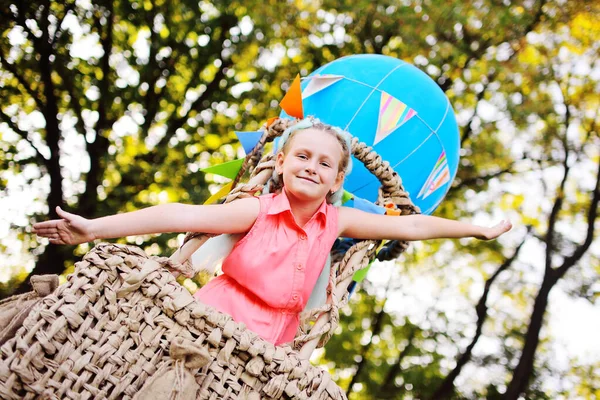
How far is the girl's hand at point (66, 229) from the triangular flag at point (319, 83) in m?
1.50

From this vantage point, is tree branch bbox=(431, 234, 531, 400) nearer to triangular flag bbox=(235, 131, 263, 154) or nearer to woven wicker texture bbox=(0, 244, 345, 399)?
triangular flag bbox=(235, 131, 263, 154)

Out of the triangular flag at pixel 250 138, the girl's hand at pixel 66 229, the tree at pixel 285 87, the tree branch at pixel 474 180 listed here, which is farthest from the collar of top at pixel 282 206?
the tree branch at pixel 474 180

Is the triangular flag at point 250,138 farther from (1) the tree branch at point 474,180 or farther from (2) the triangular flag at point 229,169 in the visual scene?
(1) the tree branch at point 474,180

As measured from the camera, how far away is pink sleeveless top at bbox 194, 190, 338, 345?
2.24 m

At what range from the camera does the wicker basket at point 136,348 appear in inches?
60.3

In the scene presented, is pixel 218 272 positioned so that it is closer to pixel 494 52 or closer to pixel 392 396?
A: pixel 494 52

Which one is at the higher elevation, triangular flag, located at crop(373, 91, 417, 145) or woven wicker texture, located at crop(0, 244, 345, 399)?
triangular flag, located at crop(373, 91, 417, 145)

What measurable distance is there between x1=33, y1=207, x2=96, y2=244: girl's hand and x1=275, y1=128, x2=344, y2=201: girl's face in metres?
0.82

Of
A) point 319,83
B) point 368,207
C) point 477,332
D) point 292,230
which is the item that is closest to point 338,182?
point 368,207

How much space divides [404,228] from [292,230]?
1.51 ft

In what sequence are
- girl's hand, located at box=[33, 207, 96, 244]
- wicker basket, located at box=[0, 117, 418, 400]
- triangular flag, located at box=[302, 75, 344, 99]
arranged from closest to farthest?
wicker basket, located at box=[0, 117, 418, 400], girl's hand, located at box=[33, 207, 96, 244], triangular flag, located at box=[302, 75, 344, 99]

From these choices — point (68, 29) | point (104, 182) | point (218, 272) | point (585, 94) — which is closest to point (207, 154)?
point (104, 182)

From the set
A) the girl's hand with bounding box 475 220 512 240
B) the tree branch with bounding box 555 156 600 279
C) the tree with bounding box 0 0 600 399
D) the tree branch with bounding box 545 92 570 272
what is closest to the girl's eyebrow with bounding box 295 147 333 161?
the girl's hand with bounding box 475 220 512 240

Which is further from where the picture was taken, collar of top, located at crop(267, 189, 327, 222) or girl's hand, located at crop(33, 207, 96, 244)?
collar of top, located at crop(267, 189, 327, 222)
